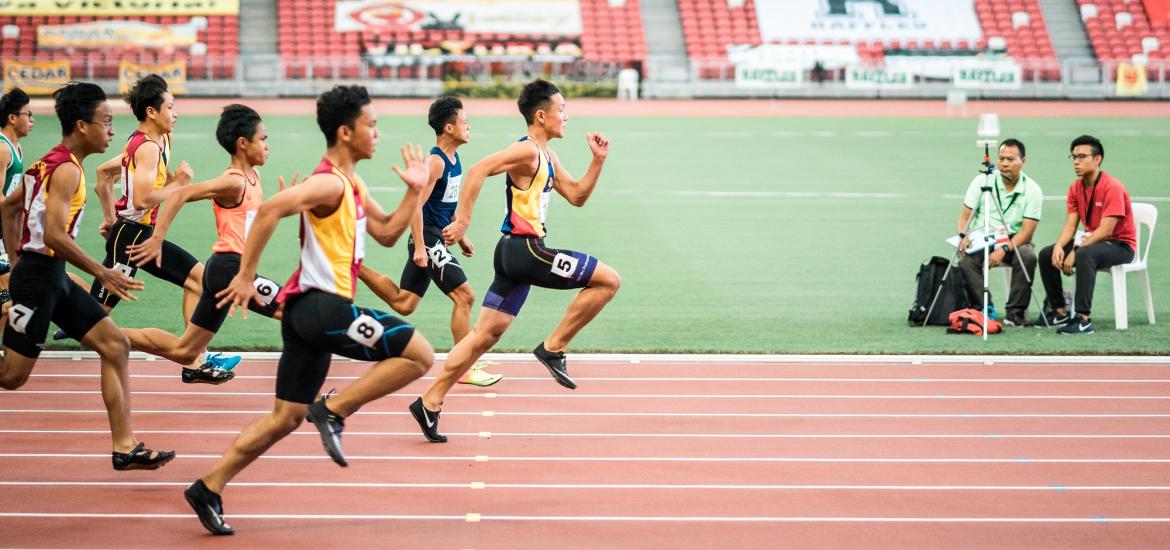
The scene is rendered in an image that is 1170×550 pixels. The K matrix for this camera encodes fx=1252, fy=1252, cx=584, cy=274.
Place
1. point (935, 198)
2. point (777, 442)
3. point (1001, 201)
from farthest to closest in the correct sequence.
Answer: point (935, 198) → point (1001, 201) → point (777, 442)

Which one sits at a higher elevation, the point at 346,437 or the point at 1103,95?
the point at 1103,95

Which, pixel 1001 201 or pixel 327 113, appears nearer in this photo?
pixel 327 113

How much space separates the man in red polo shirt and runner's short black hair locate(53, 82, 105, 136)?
7.39 meters

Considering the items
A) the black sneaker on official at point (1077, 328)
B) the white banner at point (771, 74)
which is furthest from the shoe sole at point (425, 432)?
the white banner at point (771, 74)

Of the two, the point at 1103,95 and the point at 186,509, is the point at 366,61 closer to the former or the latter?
the point at 1103,95

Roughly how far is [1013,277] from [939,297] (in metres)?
0.71

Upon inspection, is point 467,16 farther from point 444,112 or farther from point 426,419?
point 426,419

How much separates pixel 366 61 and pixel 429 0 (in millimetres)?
5496

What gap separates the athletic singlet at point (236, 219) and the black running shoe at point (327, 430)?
220 centimetres

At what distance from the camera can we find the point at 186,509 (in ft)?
19.2

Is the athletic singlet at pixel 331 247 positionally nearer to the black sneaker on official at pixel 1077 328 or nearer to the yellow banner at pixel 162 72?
the black sneaker on official at pixel 1077 328

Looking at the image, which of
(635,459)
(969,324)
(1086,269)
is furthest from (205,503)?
(1086,269)

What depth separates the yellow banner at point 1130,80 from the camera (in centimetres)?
3625

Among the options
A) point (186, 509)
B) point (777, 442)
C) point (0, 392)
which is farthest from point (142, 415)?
point (777, 442)
